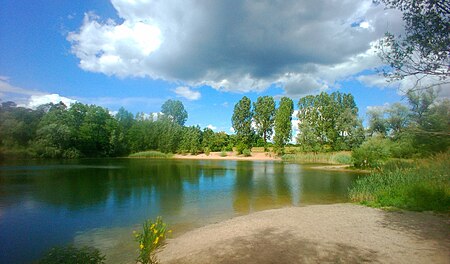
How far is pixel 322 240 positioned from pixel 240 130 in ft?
220

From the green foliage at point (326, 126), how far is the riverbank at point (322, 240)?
4729 cm

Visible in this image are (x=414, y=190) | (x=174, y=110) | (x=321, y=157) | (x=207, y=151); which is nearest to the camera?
(x=414, y=190)

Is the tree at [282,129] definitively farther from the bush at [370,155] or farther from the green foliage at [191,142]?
the bush at [370,155]

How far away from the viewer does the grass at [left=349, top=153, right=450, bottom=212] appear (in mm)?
11352

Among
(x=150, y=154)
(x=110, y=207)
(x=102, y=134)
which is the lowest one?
(x=110, y=207)

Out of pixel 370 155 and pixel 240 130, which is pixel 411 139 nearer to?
pixel 370 155

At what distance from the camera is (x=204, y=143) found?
247ft

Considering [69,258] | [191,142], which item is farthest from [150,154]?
[69,258]

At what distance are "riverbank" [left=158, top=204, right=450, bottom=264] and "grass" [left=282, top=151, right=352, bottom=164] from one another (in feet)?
123

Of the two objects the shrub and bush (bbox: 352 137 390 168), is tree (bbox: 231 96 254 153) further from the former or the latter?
bush (bbox: 352 137 390 168)

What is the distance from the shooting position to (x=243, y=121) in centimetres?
7438

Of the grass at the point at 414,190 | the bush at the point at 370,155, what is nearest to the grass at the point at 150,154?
the bush at the point at 370,155

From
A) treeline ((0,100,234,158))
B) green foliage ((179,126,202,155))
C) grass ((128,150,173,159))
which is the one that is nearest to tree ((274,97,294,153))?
treeline ((0,100,234,158))

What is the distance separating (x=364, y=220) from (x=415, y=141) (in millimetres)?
26766
